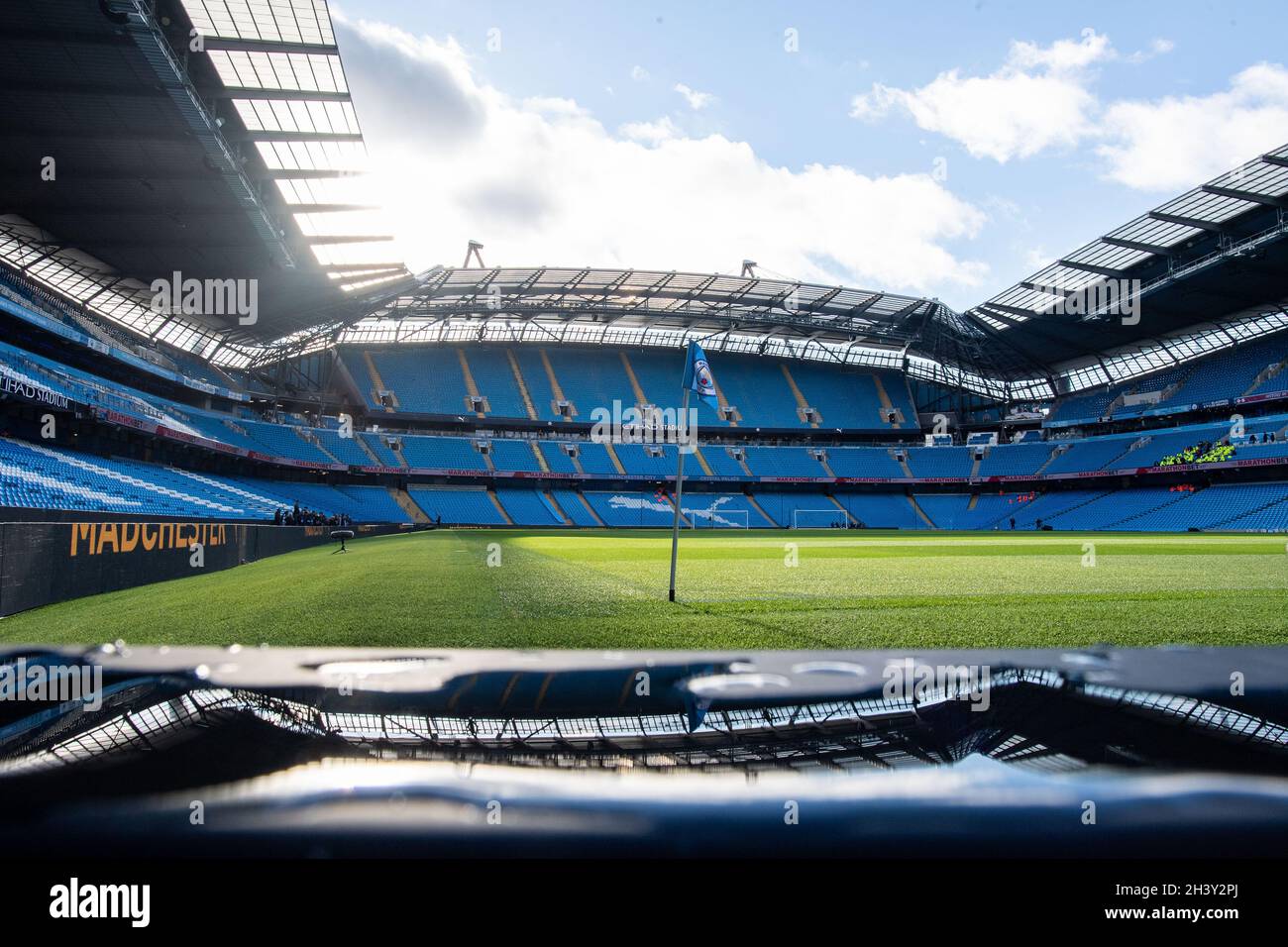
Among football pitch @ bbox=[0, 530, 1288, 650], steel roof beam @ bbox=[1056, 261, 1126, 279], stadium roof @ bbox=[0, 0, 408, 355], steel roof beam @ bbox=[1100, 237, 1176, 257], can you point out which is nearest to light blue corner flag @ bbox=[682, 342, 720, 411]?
football pitch @ bbox=[0, 530, 1288, 650]

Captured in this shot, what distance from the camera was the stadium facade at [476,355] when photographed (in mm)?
20359

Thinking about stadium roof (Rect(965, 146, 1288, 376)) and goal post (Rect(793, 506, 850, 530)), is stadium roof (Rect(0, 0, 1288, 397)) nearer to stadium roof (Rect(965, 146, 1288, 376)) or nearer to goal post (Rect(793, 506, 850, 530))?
stadium roof (Rect(965, 146, 1288, 376))

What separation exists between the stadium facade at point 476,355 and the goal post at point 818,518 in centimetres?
24

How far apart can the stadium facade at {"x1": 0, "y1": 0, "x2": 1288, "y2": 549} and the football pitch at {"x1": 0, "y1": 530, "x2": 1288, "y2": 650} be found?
6854 mm

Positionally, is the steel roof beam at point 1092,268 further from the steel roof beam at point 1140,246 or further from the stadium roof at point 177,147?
the stadium roof at point 177,147

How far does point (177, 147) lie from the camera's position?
67.8ft

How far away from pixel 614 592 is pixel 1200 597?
9.50m

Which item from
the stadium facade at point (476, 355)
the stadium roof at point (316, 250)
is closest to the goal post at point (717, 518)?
the stadium facade at point (476, 355)

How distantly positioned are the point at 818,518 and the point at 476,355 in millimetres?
41941

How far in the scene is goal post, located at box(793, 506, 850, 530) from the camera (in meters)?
62.6

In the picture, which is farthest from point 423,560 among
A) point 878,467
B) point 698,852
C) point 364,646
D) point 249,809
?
point 878,467

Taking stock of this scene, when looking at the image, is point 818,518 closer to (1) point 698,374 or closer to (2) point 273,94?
(2) point 273,94
